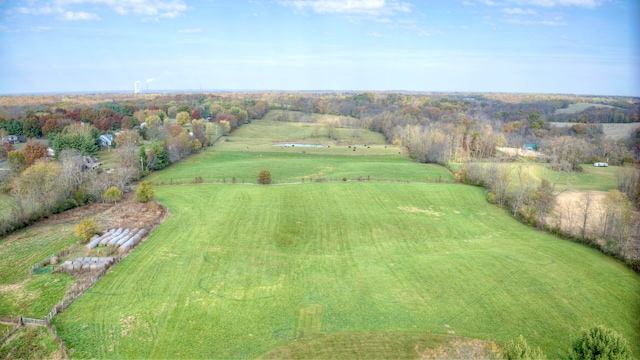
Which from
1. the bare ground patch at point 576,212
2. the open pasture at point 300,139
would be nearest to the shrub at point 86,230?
the bare ground patch at point 576,212

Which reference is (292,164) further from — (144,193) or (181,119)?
(181,119)

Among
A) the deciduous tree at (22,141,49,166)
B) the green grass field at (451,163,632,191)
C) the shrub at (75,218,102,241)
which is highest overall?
the deciduous tree at (22,141,49,166)

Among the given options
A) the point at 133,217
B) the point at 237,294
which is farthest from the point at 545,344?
the point at 133,217

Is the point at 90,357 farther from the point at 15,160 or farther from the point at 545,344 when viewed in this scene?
the point at 15,160

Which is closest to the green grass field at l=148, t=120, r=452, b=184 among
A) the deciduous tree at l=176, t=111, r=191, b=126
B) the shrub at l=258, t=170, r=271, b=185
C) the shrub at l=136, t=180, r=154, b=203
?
the shrub at l=258, t=170, r=271, b=185

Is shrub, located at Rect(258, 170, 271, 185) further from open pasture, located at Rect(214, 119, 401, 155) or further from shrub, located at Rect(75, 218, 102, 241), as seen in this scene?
open pasture, located at Rect(214, 119, 401, 155)

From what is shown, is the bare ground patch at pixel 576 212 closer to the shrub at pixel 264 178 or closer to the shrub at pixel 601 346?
the shrub at pixel 601 346

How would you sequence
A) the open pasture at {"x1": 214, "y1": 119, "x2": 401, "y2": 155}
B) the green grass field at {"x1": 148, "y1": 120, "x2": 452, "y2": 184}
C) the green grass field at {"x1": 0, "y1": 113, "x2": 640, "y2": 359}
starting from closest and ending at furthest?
the green grass field at {"x1": 0, "y1": 113, "x2": 640, "y2": 359}, the green grass field at {"x1": 148, "y1": 120, "x2": 452, "y2": 184}, the open pasture at {"x1": 214, "y1": 119, "x2": 401, "y2": 155}
